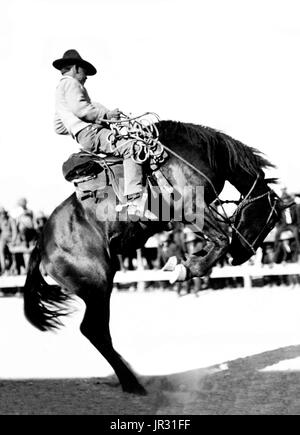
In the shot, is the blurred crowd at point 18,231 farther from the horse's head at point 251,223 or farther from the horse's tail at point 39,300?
the horse's head at point 251,223

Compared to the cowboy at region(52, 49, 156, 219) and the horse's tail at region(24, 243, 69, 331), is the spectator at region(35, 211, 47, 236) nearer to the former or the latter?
the horse's tail at region(24, 243, 69, 331)

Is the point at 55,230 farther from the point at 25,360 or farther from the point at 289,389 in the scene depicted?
the point at 289,389

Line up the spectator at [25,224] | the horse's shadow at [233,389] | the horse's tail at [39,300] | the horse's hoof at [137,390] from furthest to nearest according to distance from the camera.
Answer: the spectator at [25,224] → the horse's tail at [39,300] → the horse's hoof at [137,390] → the horse's shadow at [233,389]

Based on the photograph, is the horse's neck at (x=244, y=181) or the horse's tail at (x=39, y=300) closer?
the horse's neck at (x=244, y=181)

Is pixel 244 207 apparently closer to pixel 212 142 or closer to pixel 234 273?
pixel 212 142

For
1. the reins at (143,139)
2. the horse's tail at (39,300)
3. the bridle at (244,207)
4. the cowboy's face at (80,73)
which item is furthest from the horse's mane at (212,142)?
the horse's tail at (39,300)

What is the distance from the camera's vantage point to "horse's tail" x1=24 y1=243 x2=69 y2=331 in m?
6.85

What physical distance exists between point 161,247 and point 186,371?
615cm

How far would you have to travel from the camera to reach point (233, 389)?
19.3 ft

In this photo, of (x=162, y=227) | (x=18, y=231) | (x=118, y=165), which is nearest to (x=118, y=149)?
(x=118, y=165)

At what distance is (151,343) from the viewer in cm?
804

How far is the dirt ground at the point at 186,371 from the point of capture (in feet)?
18.1

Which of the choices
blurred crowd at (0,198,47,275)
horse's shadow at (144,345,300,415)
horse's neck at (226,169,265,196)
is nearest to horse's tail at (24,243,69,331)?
horse's shadow at (144,345,300,415)
